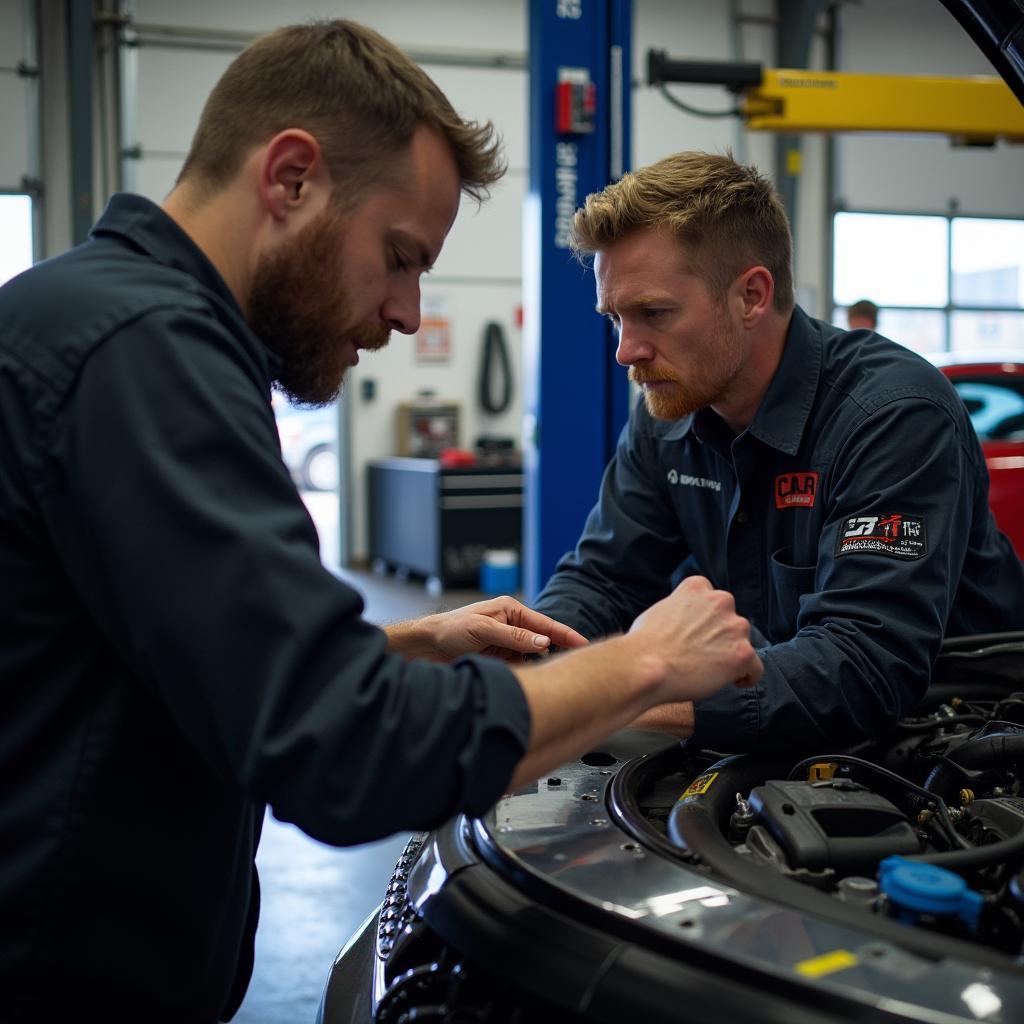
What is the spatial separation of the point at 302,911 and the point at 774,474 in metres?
1.63

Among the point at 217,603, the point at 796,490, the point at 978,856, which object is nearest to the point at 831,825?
the point at 978,856

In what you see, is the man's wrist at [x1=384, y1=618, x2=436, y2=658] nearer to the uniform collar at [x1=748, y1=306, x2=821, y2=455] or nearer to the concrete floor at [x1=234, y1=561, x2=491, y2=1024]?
the concrete floor at [x1=234, y1=561, x2=491, y2=1024]

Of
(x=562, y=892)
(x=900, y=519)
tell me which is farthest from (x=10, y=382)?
(x=900, y=519)

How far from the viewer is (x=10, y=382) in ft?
2.86

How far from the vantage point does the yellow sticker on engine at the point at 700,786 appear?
1.22 m

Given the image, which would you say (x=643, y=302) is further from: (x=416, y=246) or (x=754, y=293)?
(x=416, y=246)

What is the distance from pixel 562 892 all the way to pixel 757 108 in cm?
452

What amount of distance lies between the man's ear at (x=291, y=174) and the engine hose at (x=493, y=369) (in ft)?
24.2

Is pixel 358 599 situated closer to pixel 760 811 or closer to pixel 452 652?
pixel 760 811

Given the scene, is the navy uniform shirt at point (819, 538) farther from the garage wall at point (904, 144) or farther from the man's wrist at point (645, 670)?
the garage wall at point (904, 144)

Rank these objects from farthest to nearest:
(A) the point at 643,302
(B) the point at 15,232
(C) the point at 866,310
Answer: (B) the point at 15,232 < (C) the point at 866,310 < (A) the point at 643,302

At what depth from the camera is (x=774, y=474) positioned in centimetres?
182

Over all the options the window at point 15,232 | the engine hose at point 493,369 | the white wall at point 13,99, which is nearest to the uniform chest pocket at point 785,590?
the engine hose at point 493,369

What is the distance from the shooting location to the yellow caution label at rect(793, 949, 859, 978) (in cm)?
82
